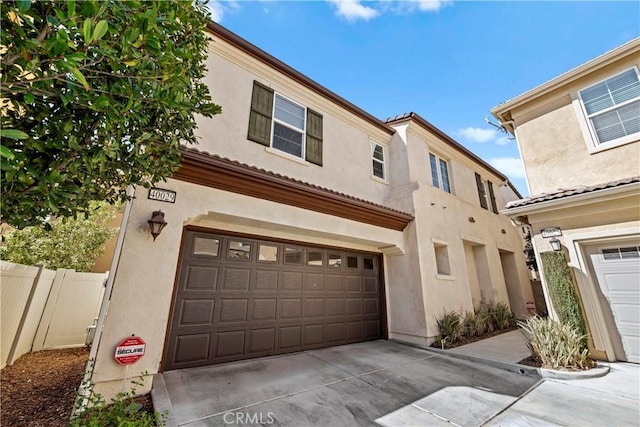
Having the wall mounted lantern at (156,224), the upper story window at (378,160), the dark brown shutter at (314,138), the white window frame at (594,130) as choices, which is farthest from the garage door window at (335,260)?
the white window frame at (594,130)

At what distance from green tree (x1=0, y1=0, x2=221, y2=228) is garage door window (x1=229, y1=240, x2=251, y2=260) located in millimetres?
3262

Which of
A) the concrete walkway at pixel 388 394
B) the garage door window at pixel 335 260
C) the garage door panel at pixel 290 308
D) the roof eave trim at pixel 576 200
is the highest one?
the roof eave trim at pixel 576 200

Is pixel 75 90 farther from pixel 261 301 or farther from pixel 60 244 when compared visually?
pixel 60 244

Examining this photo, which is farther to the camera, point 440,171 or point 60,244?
point 440,171

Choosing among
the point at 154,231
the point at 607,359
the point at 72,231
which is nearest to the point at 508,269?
the point at 607,359

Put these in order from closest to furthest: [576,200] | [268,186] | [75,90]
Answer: [75,90] < [268,186] < [576,200]

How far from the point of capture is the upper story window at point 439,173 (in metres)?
10.0

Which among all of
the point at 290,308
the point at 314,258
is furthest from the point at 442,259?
the point at 290,308

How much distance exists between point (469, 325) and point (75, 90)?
403 inches

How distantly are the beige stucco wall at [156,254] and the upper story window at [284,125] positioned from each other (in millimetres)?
2080

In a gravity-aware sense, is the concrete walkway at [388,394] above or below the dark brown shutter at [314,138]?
below

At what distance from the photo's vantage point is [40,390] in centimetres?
405

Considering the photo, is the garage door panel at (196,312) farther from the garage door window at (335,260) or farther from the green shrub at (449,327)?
the green shrub at (449,327)

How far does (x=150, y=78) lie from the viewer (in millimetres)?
2123
